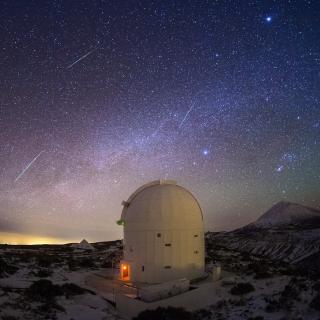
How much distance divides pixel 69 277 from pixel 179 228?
341 inches

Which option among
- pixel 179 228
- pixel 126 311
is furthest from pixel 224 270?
pixel 126 311

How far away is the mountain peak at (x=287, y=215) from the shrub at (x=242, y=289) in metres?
75.4

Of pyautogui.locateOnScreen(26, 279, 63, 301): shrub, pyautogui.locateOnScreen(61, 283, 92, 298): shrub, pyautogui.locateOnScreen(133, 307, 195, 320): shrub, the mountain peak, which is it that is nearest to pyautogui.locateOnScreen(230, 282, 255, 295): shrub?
pyautogui.locateOnScreen(133, 307, 195, 320): shrub

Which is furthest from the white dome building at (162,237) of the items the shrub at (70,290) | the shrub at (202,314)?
the shrub at (202,314)

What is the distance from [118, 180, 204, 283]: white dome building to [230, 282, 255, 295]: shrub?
467cm

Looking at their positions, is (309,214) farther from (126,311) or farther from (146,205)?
(126,311)

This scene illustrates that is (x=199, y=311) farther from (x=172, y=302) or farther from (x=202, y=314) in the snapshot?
(x=172, y=302)

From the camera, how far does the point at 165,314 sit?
1537 cm

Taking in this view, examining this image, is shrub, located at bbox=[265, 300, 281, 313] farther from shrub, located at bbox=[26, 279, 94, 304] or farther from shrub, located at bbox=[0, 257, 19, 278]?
shrub, located at bbox=[0, 257, 19, 278]

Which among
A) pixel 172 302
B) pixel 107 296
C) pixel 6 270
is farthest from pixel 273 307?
pixel 6 270

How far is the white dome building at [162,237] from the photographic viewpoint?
76.0 feet

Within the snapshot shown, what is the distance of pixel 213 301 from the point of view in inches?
738

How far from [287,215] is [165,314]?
298 feet

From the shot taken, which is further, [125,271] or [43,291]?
[125,271]
